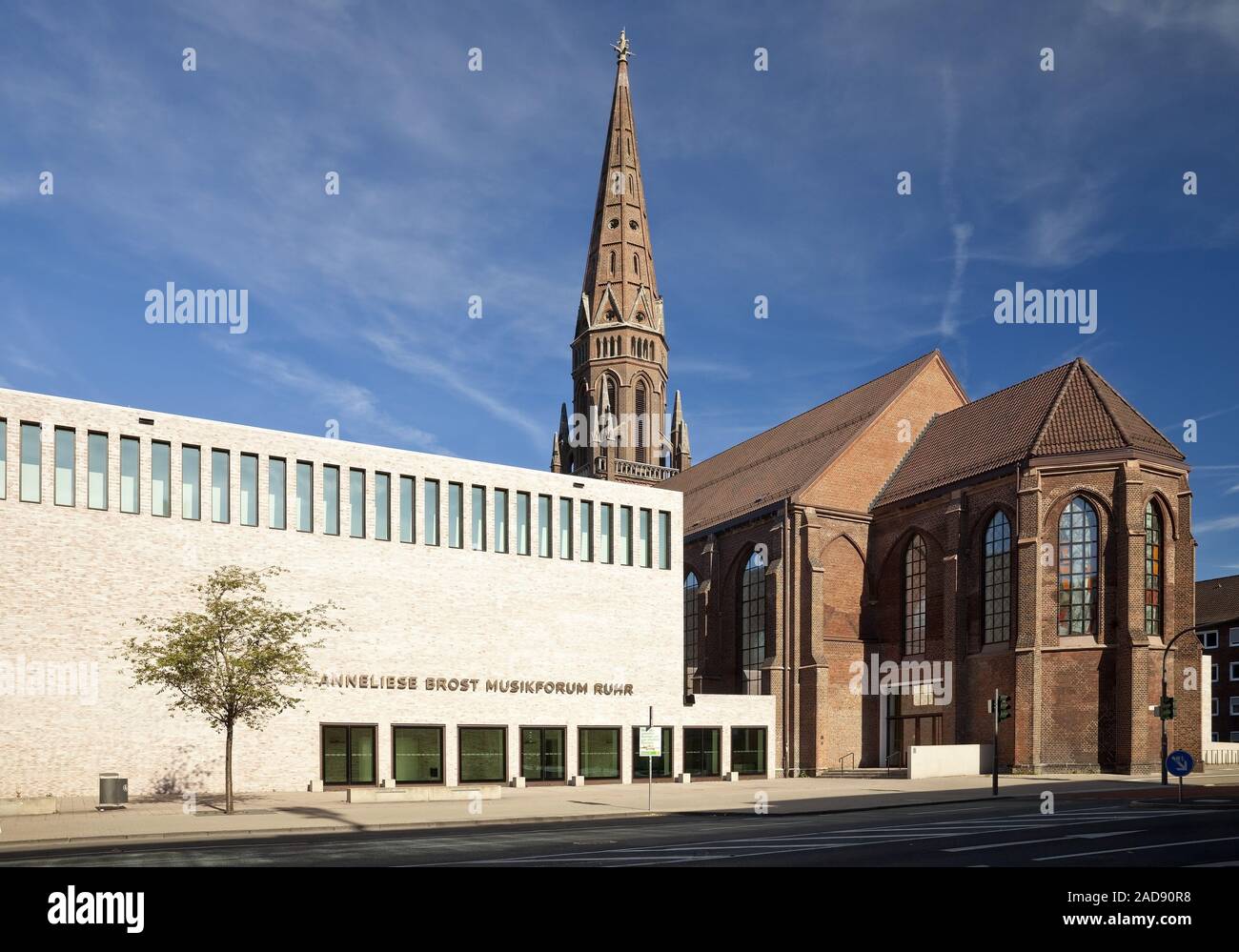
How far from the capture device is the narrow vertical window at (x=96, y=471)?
35469mm

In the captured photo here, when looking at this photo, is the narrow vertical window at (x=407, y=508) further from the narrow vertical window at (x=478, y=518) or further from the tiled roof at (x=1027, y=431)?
the tiled roof at (x=1027, y=431)

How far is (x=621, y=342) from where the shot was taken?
96562 mm

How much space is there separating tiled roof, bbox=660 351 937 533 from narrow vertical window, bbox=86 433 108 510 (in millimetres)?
30332

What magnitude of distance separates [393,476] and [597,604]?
9.43m

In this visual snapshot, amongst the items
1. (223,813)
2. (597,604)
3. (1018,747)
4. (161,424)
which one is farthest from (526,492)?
(1018,747)

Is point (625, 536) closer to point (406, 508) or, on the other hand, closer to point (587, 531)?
point (587, 531)

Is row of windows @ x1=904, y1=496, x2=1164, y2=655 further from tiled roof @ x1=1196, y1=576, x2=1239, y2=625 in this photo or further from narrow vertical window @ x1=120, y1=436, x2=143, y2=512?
tiled roof @ x1=1196, y1=576, x2=1239, y2=625

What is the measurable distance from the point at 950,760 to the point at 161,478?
29963 millimetres

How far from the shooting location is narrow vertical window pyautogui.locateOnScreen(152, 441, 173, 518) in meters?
36.6

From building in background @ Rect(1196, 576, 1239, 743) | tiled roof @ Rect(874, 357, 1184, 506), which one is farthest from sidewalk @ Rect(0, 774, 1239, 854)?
building in background @ Rect(1196, 576, 1239, 743)

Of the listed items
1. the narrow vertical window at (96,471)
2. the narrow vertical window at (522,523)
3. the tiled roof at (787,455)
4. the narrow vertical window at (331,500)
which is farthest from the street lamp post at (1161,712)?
the narrow vertical window at (96,471)

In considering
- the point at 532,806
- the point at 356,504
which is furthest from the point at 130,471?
the point at 532,806

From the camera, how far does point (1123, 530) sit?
4434 cm
